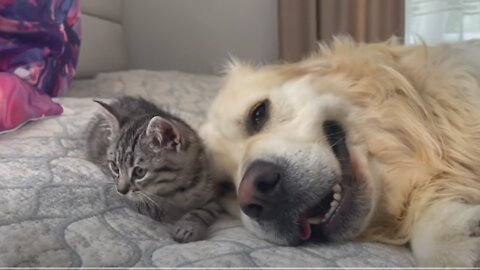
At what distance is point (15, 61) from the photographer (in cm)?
175

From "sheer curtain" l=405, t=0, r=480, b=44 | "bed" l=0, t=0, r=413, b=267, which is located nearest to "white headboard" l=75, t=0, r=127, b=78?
"bed" l=0, t=0, r=413, b=267

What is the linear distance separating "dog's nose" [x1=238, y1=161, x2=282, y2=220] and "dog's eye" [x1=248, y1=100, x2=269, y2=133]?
22cm

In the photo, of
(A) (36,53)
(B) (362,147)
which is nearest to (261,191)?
(B) (362,147)

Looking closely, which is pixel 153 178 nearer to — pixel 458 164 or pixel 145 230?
pixel 145 230

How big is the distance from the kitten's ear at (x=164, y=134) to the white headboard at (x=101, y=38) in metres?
1.52

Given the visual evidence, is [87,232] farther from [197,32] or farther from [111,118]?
[197,32]

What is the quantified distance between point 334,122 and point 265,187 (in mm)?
245

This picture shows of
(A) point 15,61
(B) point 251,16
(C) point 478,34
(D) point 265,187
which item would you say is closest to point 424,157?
(D) point 265,187

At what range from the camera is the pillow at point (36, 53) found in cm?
155

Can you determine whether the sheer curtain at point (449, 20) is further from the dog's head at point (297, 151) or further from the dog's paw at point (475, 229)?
the dog's paw at point (475, 229)

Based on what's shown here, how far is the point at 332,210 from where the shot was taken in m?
1.04

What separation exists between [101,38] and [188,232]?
212 centimetres

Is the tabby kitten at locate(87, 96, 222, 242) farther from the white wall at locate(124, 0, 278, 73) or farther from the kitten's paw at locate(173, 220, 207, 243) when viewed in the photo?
the white wall at locate(124, 0, 278, 73)

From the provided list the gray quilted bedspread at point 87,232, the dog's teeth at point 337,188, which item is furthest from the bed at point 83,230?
the dog's teeth at point 337,188
